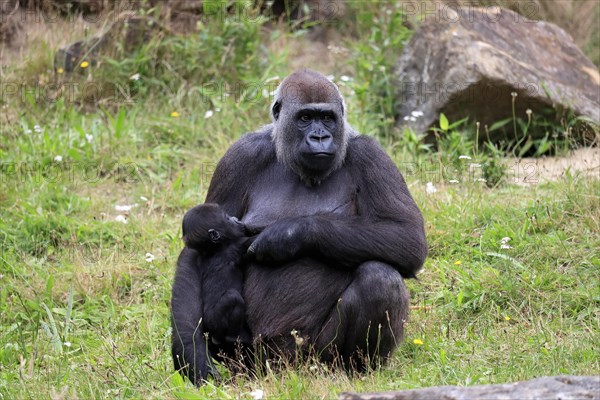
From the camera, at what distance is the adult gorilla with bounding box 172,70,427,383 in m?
5.07

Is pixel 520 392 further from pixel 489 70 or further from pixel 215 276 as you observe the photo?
pixel 489 70

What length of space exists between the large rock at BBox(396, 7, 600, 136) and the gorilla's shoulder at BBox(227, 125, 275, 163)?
132 inches

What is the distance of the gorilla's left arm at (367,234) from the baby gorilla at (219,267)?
0.54 feet

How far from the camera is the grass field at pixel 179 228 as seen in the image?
506 centimetres

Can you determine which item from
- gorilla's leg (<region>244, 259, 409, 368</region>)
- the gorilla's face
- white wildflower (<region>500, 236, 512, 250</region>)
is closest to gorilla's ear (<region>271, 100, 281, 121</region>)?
the gorilla's face

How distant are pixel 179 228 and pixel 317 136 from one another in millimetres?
2672

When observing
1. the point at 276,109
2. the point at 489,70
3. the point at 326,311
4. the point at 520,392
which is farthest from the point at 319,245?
the point at 489,70

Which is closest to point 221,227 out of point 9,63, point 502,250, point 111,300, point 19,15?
point 111,300

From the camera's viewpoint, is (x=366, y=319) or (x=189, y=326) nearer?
(x=366, y=319)

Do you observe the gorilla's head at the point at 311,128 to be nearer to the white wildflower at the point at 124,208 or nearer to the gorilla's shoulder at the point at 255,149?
the gorilla's shoulder at the point at 255,149

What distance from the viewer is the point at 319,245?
508 cm

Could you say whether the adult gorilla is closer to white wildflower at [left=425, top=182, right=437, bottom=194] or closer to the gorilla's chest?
the gorilla's chest

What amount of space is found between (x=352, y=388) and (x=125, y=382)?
125 cm

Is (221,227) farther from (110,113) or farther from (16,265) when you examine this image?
(110,113)
